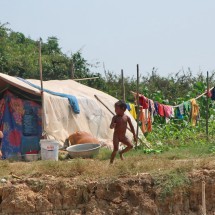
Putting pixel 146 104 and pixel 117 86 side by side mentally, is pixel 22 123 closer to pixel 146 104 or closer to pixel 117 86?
pixel 146 104

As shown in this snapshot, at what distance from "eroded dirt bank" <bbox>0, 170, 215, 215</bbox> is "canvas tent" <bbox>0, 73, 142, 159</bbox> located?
3.51 metres

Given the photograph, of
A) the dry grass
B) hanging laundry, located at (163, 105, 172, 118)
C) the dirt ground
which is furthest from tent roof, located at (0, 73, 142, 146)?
the dirt ground

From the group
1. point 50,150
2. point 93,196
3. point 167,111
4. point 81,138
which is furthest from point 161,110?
point 93,196

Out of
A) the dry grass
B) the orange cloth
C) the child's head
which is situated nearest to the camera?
the dry grass

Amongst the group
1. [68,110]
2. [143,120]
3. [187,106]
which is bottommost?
[143,120]

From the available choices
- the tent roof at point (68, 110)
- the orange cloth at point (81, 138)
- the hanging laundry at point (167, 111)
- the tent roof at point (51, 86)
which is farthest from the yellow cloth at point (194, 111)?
the orange cloth at point (81, 138)

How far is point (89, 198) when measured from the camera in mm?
8766

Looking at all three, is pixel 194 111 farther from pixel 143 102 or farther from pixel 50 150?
pixel 50 150

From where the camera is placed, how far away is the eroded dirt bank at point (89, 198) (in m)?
8.73

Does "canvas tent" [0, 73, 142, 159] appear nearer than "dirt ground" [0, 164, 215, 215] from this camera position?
No

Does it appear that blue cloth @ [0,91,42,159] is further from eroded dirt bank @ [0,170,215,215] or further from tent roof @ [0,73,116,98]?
eroded dirt bank @ [0,170,215,215]

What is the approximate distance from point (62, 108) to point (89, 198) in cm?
416

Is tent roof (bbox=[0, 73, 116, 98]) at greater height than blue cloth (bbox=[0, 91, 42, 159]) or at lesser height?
greater

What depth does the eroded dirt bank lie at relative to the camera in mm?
8727
